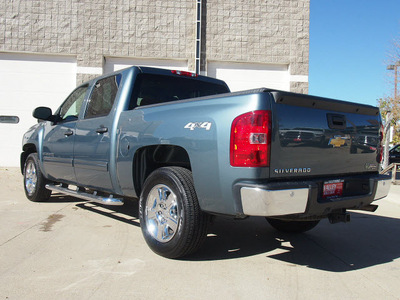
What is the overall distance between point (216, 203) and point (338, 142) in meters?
1.30

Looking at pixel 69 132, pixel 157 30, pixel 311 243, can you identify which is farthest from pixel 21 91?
pixel 311 243

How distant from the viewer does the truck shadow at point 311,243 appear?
380 centimetres

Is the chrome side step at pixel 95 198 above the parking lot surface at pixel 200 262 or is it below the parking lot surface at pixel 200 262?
above

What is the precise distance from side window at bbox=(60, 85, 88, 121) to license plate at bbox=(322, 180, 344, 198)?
143 inches

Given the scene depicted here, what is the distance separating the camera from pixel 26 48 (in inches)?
483

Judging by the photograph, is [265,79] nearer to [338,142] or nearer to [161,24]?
[161,24]

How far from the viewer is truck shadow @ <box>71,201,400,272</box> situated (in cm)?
380

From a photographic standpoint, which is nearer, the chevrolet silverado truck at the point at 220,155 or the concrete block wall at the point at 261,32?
Answer: the chevrolet silverado truck at the point at 220,155

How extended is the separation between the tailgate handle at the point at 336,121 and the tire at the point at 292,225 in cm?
158

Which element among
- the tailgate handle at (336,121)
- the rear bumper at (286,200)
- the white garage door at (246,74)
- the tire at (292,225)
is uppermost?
the white garage door at (246,74)

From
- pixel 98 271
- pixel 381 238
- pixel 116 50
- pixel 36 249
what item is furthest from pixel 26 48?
pixel 381 238

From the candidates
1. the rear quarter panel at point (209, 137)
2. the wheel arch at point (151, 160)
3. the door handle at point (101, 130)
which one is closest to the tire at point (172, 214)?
the rear quarter panel at point (209, 137)

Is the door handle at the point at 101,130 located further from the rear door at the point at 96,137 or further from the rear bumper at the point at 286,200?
the rear bumper at the point at 286,200

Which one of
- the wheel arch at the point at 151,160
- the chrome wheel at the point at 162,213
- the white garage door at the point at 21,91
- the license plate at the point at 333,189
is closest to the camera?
the license plate at the point at 333,189
